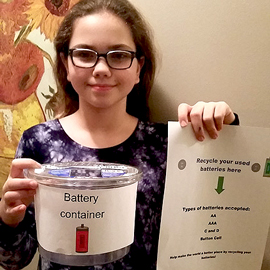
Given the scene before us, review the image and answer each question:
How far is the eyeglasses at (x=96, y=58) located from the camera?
1.98 ft

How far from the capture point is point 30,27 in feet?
2.77

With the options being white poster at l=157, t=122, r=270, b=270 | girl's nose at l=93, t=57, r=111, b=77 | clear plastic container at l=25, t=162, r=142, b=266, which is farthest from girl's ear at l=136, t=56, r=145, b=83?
clear plastic container at l=25, t=162, r=142, b=266

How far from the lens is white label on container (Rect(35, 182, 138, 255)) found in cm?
40

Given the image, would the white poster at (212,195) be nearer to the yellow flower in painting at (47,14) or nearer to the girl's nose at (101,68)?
the girl's nose at (101,68)

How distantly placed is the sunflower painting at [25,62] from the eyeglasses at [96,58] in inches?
10.2

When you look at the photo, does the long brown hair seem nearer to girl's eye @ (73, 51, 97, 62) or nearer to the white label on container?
girl's eye @ (73, 51, 97, 62)

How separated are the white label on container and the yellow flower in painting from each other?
22.2 inches

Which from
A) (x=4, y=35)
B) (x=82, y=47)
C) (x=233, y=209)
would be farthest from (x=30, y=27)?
(x=233, y=209)

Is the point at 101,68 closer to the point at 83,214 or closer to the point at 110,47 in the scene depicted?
the point at 110,47

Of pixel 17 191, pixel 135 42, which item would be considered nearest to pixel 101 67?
pixel 135 42

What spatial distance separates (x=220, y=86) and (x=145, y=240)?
413 mm

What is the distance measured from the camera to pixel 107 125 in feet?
2.31

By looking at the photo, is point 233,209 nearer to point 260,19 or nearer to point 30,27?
point 260,19

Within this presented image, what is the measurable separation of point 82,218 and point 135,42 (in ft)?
1.43
